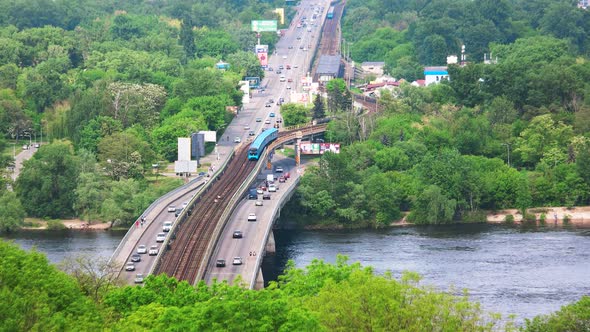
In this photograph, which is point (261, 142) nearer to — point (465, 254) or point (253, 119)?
point (253, 119)

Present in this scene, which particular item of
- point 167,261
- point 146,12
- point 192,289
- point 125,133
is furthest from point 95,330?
point 146,12

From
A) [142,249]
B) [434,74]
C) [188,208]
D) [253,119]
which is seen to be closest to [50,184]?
[188,208]

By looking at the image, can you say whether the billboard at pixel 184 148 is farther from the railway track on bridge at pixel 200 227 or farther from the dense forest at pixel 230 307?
the dense forest at pixel 230 307

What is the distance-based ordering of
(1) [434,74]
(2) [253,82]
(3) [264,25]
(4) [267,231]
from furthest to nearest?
(3) [264,25]
(2) [253,82]
(1) [434,74]
(4) [267,231]

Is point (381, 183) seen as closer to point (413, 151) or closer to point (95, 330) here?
point (413, 151)

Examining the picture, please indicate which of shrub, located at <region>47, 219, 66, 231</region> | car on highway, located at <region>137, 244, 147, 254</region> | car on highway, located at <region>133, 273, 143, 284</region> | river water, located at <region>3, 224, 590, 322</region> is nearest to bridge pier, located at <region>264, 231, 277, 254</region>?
river water, located at <region>3, 224, 590, 322</region>

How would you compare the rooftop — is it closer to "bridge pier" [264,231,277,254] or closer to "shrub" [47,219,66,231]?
"shrub" [47,219,66,231]
